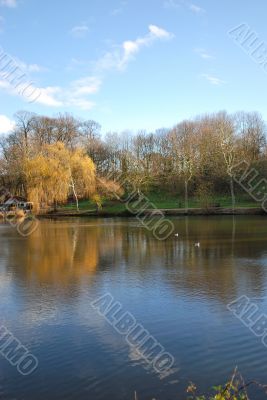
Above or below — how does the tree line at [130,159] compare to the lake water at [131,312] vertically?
above

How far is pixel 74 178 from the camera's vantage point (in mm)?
53875

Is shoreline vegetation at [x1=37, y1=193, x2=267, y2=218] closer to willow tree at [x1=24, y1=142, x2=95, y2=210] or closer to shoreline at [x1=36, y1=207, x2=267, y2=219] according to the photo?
shoreline at [x1=36, y1=207, x2=267, y2=219]

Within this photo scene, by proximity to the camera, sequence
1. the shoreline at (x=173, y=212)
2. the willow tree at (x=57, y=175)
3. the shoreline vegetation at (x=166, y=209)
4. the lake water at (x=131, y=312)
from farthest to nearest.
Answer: the willow tree at (x=57, y=175), the shoreline vegetation at (x=166, y=209), the shoreline at (x=173, y=212), the lake water at (x=131, y=312)

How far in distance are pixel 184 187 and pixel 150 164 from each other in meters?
7.79

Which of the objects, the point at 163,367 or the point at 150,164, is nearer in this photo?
the point at 163,367

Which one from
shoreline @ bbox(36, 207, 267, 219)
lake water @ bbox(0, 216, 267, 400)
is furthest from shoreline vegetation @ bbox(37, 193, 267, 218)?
lake water @ bbox(0, 216, 267, 400)

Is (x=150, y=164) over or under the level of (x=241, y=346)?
over

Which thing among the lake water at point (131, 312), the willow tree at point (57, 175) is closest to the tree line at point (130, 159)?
the willow tree at point (57, 175)

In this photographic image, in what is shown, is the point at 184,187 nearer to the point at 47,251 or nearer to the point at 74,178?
the point at 74,178

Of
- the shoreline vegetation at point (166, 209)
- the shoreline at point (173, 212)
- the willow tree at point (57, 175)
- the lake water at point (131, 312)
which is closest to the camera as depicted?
the lake water at point (131, 312)

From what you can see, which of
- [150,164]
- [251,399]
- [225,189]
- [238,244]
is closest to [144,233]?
[238,244]

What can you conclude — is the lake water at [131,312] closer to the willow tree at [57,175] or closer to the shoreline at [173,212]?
the shoreline at [173,212]

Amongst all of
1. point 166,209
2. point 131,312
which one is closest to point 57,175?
point 166,209

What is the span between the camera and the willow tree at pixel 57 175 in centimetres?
5225
